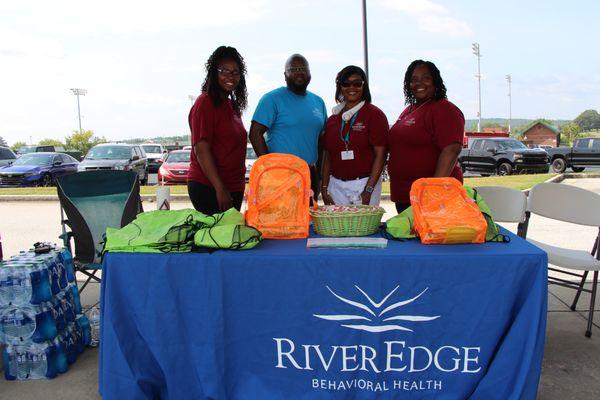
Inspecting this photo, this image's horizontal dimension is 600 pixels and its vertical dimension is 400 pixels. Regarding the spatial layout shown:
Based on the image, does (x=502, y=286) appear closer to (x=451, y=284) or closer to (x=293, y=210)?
(x=451, y=284)

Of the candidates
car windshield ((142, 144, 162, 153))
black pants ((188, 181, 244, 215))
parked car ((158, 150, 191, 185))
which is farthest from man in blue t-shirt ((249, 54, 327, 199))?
car windshield ((142, 144, 162, 153))

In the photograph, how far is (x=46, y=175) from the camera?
16.7 m

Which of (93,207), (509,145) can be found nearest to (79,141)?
(509,145)

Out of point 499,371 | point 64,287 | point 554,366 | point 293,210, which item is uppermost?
point 293,210

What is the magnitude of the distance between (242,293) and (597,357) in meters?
2.19

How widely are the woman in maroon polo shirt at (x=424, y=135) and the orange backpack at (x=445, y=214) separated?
611 millimetres

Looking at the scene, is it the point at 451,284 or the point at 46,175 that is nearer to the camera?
the point at 451,284

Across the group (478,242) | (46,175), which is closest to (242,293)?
(478,242)

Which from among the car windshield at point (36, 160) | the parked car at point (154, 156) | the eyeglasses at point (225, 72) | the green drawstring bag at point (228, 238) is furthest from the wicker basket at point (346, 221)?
the parked car at point (154, 156)

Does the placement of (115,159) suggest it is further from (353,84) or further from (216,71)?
(353,84)

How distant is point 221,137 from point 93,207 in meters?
1.37

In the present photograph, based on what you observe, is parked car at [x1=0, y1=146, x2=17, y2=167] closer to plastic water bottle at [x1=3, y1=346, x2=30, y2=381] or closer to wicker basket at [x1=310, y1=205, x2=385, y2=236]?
plastic water bottle at [x1=3, y1=346, x2=30, y2=381]

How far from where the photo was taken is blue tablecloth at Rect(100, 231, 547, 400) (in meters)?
2.27

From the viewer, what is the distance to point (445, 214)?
2.45 metres
